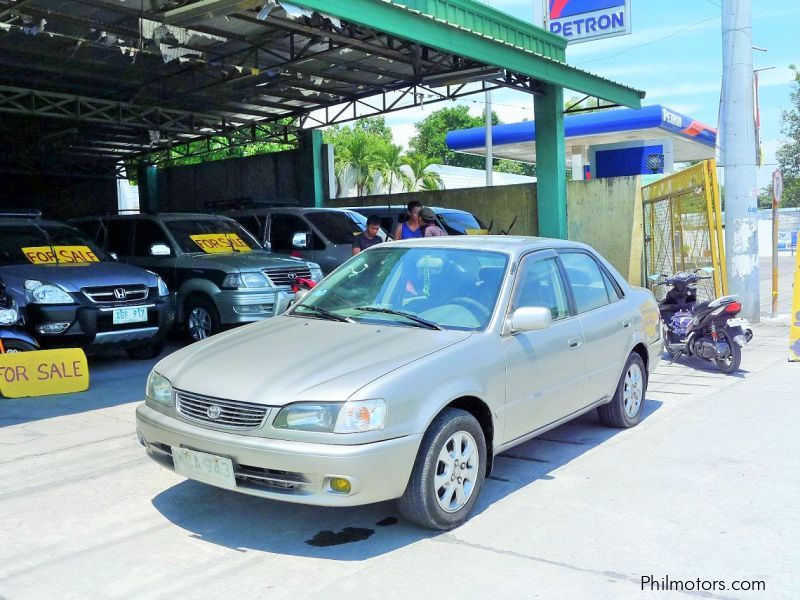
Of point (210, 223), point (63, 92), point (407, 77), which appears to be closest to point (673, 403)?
Result: point (210, 223)

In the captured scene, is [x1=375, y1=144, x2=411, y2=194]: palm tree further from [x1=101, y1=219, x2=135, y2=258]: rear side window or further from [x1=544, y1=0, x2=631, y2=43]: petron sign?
[x1=101, y1=219, x2=135, y2=258]: rear side window

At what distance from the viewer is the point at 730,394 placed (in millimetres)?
7695

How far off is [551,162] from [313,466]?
38.6ft

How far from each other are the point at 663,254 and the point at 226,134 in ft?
37.3

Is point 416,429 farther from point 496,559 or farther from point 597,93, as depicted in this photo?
point 597,93

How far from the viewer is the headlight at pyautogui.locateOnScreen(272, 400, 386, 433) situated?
3760 millimetres

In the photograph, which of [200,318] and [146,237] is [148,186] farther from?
[200,318]

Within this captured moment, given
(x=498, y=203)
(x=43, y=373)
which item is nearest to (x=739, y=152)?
(x=498, y=203)

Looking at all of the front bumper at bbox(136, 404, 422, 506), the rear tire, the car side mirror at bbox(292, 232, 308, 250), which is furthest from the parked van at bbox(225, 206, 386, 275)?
the front bumper at bbox(136, 404, 422, 506)

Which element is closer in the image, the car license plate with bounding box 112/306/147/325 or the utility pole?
the car license plate with bounding box 112/306/147/325

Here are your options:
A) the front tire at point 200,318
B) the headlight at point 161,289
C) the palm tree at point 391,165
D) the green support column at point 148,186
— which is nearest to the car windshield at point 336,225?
the front tire at point 200,318

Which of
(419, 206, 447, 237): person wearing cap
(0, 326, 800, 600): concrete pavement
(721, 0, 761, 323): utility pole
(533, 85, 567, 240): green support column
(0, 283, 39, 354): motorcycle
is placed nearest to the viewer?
(0, 326, 800, 600): concrete pavement

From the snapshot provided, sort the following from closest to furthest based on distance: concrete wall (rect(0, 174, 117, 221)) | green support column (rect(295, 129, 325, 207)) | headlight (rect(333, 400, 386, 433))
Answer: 1. headlight (rect(333, 400, 386, 433))
2. green support column (rect(295, 129, 325, 207))
3. concrete wall (rect(0, 174, 117, 221))

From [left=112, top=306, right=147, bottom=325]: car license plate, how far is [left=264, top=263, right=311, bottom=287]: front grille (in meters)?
1.74
